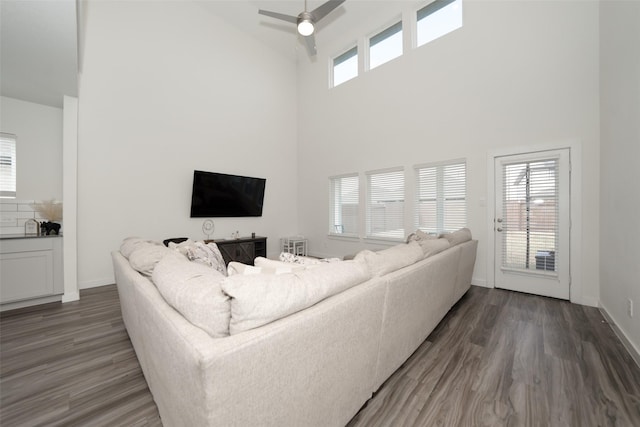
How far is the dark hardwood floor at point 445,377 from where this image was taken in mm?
1409

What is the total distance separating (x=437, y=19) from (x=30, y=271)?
22.5 feet

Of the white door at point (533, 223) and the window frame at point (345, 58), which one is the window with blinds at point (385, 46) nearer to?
the window frame at point (345, 58)

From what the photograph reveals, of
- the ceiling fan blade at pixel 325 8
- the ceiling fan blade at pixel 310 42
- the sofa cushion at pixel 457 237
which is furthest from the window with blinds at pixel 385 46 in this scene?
the sofa cushion at pixel 457 237

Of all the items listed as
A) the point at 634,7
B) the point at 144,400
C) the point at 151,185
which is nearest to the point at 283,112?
the point at 151,185

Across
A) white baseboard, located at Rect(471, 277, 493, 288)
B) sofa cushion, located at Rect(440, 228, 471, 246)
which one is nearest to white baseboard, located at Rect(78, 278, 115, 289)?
sofa cushion, located at Rect(440, 228, 471, 246)

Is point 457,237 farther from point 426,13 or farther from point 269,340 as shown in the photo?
point 426,13

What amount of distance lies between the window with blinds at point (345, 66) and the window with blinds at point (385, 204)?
2328mm

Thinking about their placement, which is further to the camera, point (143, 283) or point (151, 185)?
point (151, 185)

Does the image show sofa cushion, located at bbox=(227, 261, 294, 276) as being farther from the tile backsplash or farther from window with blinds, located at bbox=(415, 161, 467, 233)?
the tile backsplash

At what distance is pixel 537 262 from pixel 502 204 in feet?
2.89

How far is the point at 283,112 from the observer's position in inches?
246

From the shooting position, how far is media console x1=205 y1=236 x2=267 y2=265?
476 centimetres

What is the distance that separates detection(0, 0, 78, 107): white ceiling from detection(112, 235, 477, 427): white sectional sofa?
1.95 metres

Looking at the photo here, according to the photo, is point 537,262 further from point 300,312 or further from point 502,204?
point 300,312
